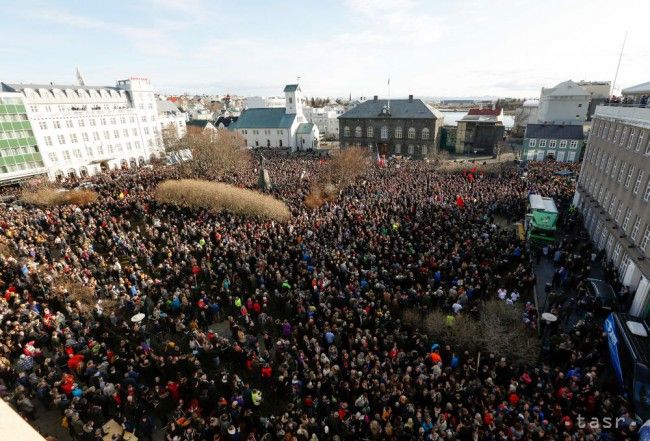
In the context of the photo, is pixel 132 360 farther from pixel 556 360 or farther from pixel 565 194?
pixel 565 194

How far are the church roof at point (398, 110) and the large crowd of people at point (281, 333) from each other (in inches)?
1448

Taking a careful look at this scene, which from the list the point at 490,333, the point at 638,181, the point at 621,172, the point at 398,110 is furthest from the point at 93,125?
the point at 638,181

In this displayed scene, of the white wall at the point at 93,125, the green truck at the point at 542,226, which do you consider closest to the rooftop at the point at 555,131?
the green truck at the point at 542,226

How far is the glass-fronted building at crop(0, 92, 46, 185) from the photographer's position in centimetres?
3769

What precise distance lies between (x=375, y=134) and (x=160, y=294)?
174 feet

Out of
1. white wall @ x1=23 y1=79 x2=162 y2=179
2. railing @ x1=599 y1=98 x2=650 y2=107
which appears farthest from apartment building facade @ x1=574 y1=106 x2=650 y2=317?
white wall @ x1=23 y1=79 x2=162 y2=179

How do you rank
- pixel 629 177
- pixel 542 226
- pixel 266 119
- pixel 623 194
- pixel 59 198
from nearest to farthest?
pixel 629 177 → pixel 623 194 → pixel 542 226 → pixel 59 198 → pixel 266 119

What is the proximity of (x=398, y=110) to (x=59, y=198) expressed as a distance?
166ft

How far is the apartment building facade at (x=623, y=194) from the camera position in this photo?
17391 mm

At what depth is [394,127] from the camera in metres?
61.7

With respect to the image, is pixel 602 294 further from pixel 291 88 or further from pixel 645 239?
pixel 291 88

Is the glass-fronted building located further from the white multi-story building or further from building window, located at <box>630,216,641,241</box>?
building window, located at <box>630,216,641,241</box>

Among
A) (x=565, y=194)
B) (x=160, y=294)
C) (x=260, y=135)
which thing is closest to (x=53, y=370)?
(x=160, y=294)

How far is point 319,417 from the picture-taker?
11.2 meters
